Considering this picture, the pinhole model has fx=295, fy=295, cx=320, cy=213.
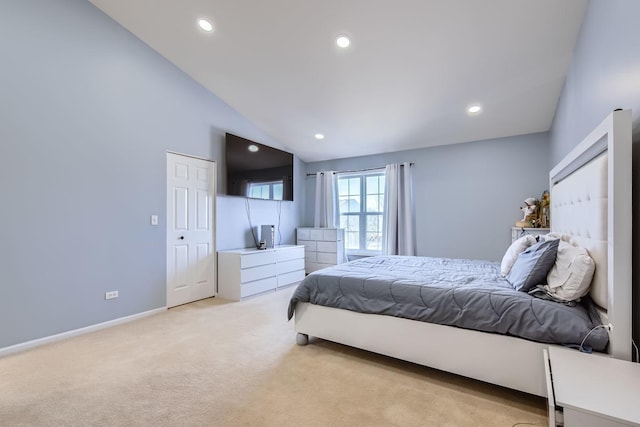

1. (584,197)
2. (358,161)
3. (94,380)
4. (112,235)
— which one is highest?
(358,161)

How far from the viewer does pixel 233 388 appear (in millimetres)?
1908

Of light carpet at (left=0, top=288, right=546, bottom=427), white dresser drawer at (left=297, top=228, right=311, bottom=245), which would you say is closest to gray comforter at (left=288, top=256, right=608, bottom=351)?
light carpet at (left=0, top=288, right=546, bottom=427)

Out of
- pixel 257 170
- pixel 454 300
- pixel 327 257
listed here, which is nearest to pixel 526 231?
pixel 454 300

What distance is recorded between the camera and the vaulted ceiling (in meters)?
2.47

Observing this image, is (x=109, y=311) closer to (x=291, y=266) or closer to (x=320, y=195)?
(x=291, y=266)

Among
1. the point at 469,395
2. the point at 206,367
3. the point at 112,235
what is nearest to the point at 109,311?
the point at 112,235

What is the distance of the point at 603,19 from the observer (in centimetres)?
187

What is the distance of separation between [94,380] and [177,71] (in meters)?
3.44

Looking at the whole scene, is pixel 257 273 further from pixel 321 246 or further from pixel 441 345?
pixel 441 345

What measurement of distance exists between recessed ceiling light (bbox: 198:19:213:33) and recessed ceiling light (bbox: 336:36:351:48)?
127 centimetres

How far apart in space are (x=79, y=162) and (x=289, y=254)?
294 centimetres

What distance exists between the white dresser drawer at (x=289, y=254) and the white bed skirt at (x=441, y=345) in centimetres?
214

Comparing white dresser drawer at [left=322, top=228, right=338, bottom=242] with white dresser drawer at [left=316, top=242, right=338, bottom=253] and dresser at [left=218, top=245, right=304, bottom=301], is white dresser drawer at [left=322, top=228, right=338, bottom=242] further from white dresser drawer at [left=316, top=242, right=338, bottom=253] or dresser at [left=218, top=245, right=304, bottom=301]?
dresser at [left=218, top=245, right=304, bottom=301]

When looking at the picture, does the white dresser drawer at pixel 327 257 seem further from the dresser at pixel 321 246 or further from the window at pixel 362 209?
the window at pixel 362 209
